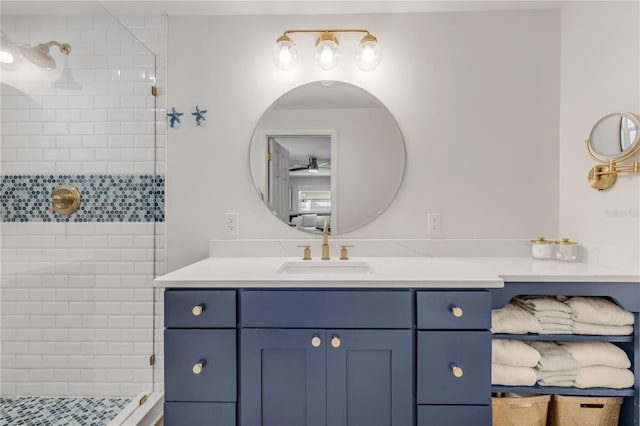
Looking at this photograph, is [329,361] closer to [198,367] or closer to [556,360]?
[198,367]

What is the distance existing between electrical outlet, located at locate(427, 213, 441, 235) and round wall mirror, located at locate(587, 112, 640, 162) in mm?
807

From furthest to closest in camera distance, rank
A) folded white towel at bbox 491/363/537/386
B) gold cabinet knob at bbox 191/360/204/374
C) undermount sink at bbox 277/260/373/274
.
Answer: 1. undermount sink at bbox 277/260/373/274
2. folded white towel at bbox 491/363/537/386
3. gold cabinet knob at bbox 191/360/204/374

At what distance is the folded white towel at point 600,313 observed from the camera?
1.43 meters

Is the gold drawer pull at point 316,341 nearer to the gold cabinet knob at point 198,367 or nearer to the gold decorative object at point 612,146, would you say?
the gold cabinet knob at point 198,367

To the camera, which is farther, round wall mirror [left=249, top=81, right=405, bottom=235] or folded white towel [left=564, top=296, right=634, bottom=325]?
round wall mirror [left=249, top=81, right=405, bottom=235]

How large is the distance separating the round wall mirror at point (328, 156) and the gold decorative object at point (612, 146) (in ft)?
3.05

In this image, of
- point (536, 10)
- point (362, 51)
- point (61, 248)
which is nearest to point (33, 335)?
point (61, 248)

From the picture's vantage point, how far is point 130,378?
2057 mm

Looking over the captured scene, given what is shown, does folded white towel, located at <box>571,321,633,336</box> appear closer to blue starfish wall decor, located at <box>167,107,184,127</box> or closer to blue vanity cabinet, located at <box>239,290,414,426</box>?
blue vanity cabinet, located at <box>239,290,414,426</box>

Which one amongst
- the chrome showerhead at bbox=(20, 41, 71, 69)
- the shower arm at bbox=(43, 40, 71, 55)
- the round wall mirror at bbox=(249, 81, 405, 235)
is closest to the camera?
the chrome showerhead at bbox=(20, 41, 71, 69)

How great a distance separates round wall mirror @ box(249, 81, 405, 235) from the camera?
77.9 inches

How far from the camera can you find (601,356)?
145 cm

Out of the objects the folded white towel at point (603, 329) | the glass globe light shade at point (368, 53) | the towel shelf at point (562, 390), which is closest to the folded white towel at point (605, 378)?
the towel shelf at point (562, 390)

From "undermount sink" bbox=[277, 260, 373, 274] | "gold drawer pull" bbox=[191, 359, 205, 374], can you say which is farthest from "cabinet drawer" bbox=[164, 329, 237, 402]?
"undermount sink" bbox=[277, 260, 373, 274]
